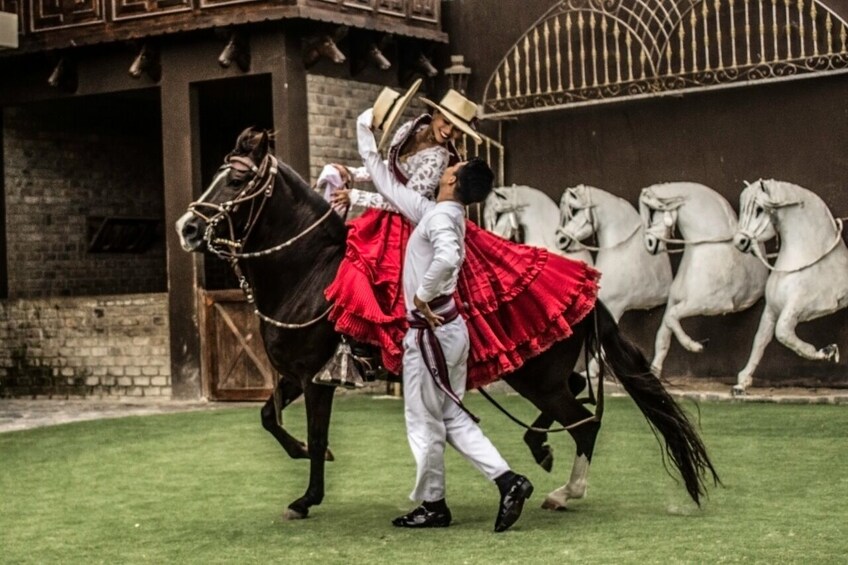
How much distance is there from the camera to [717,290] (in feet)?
47.1

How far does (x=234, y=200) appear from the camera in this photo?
7742 millimetres

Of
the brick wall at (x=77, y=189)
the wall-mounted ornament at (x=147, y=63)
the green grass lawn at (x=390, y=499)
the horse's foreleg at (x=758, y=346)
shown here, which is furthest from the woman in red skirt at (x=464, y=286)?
the brick wall at (x=77, y=189)

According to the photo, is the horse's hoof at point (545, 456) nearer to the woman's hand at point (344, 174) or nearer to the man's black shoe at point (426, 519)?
the man's black shoe at point (426, 519)

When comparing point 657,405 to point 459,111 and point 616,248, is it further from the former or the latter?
point 616,248

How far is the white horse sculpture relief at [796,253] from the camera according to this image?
13.6 meters

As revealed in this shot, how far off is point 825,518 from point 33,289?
1239 cm

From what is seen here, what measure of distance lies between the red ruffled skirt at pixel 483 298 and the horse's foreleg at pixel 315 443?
0.35m

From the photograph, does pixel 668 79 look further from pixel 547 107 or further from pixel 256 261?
pixel 256 261

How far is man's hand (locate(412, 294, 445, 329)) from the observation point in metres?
6.97

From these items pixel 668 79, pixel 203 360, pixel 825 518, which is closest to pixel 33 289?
pixel 203 360

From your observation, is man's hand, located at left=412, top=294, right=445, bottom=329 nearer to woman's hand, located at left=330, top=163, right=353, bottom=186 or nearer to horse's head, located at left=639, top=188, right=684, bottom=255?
woman's hand, located at left=330, top=163, right=353, bottom=186

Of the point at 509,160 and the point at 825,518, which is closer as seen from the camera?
the point at 825,518

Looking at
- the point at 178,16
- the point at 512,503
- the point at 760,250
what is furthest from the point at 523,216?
the point at 512,503

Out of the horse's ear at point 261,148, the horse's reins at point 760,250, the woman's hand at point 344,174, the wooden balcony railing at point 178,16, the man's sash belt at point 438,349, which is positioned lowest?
the man's sash belt at point 438,349
